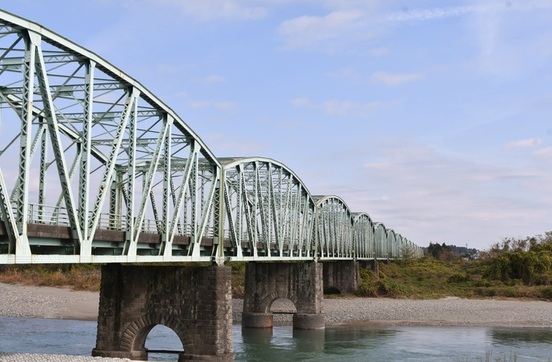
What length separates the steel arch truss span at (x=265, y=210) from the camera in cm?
3914

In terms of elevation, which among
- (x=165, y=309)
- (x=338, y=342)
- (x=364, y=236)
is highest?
(x=364, y=236)

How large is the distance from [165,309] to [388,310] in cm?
3871

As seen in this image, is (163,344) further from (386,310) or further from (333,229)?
(333,229)

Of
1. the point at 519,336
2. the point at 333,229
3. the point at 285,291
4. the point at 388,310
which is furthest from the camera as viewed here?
the point at 333,229

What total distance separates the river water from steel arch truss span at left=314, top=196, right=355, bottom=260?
1430 centimetres

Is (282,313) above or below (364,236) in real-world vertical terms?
below

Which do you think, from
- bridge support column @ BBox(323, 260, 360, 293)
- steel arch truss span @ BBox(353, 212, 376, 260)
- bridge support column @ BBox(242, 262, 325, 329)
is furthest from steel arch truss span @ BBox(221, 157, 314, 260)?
steel arch truss span @ BBox(353, 212, 376, 260)

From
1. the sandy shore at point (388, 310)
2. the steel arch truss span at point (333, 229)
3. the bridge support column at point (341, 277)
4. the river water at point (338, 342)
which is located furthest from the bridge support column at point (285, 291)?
the bridge support column at point (341, 277)

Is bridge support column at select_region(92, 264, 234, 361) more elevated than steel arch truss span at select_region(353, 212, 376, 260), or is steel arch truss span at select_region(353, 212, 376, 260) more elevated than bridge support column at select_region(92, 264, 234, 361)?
steel arch truss span at select_region(353, 212, 376, 260)

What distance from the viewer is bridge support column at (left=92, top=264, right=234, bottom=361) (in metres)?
31.0

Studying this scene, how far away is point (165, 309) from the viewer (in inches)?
1228

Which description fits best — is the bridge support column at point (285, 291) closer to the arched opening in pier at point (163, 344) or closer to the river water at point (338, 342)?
the river water at point (338, 342)

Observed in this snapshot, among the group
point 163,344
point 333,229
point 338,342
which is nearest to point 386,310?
point 333,229

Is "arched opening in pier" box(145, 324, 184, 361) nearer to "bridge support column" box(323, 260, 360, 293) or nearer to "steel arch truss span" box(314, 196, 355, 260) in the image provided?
"steel arch truss span" box(314, 196, 355, 260)
